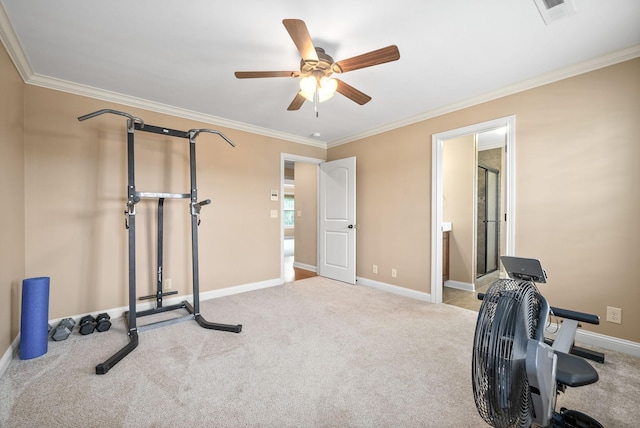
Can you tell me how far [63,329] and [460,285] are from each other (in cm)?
474

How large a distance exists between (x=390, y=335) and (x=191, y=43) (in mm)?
2922

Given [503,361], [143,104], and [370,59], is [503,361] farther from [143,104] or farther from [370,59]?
[143,104]

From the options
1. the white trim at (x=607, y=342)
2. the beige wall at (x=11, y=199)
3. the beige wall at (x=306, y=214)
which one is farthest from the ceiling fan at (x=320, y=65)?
the beige wall at (x=306, y=214)

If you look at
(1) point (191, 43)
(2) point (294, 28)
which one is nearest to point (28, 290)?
(1) point (191, 43)

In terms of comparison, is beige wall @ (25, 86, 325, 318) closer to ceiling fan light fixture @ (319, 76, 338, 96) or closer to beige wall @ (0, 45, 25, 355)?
beige wall @ (0, 45, 25, 355)

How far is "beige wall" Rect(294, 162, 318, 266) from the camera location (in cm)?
537

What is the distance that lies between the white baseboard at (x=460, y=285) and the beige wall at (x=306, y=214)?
7.59ft

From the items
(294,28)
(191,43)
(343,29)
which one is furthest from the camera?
(191,43)

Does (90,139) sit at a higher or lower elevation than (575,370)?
higher

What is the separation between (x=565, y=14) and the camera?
5.67 feet

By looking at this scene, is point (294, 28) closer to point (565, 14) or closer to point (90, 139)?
point (565, 14)

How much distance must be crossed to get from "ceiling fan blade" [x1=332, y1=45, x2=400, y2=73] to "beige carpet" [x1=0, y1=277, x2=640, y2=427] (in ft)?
6.81

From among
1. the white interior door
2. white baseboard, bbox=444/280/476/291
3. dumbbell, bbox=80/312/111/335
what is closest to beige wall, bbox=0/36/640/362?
dumbbell, bbox=80/312/111/335

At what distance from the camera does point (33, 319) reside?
2.07 m
